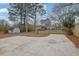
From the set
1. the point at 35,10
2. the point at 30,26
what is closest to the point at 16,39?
the point at 30,26

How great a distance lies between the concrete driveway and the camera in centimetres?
235

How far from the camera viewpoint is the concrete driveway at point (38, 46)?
92.7 inches

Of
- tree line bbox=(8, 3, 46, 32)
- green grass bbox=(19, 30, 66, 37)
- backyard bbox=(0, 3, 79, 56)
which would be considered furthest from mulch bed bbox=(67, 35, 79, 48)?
tree line bbox=(8, 3, 46, 32)

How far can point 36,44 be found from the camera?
2.38m

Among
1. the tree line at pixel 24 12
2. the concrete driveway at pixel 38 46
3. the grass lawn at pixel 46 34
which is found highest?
the tree line at pixel 24 12

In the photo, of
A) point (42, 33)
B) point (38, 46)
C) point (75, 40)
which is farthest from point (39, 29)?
point (75, 40)

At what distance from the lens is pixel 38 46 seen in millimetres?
2377

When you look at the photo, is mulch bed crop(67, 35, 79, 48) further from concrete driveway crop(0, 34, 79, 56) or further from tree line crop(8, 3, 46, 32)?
tree line crop(8, 3, 46, 32)

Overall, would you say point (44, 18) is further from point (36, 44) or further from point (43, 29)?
point (36, 44)

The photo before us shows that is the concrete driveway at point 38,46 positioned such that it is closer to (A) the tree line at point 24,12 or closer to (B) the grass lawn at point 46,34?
(B) the grass lawn at point 46,34

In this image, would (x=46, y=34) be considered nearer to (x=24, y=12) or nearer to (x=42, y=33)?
(x=42, y=33)

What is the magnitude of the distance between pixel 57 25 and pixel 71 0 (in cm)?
32

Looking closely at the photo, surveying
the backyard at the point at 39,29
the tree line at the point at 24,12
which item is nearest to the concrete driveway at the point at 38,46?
the backyard at the point at 39,29

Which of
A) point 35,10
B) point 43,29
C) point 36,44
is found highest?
point 35,10
